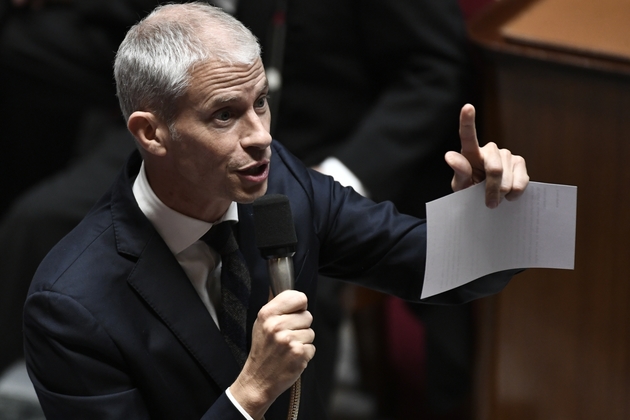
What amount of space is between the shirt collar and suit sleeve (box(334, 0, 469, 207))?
0.87 meters

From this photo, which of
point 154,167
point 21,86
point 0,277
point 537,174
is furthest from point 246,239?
point 21,86

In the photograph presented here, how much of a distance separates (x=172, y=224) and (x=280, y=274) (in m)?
0.21

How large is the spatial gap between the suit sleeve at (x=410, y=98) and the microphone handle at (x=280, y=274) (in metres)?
0.99

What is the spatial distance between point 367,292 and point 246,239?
3.26ft

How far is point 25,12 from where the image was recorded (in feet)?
8.17

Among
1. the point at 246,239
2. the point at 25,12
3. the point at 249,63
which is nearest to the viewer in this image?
the point at 249,63

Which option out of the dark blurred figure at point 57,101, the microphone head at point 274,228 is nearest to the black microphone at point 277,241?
the microphone head at point 274,228

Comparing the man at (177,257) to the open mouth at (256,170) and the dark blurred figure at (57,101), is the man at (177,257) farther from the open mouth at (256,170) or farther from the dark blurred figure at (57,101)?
the dark blurred figure at (57,101)

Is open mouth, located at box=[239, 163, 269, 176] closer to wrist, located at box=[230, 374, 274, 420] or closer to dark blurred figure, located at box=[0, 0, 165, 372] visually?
wrist, located at box=[230, 374, 274, 420]

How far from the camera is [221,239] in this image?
48.9 inches

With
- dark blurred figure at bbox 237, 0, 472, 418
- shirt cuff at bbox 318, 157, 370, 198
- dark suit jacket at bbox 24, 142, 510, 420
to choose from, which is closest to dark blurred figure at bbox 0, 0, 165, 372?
dark blurred figure at bbox 237, 0, 472, 418

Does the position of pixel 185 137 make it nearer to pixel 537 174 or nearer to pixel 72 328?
pixel 72 328

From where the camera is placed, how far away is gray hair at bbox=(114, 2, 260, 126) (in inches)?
43.6

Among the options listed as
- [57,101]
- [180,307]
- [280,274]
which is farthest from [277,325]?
[57,101]
